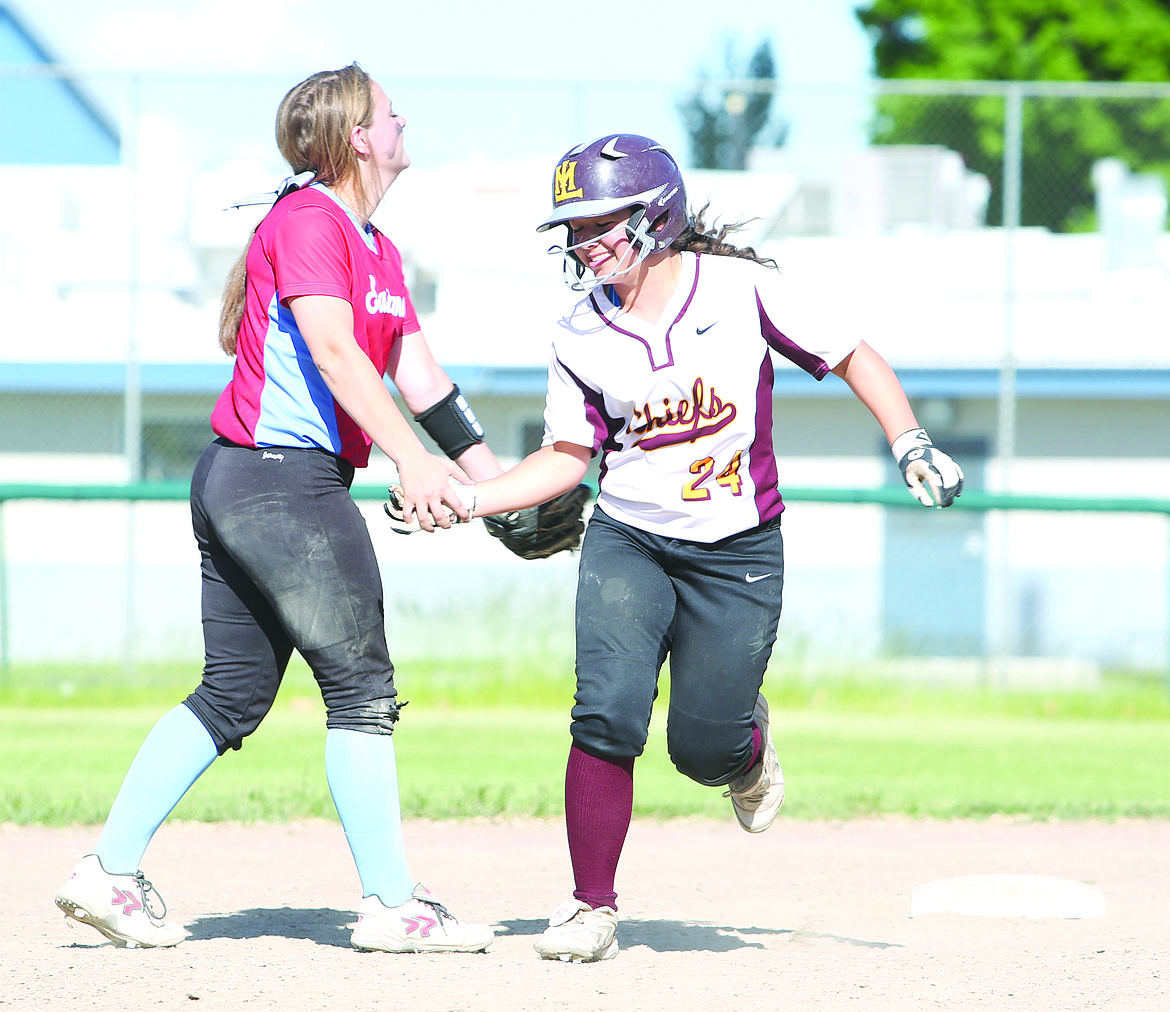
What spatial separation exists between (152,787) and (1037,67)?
26.4 meters

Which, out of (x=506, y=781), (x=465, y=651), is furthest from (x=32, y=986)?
(x=465, y=651)

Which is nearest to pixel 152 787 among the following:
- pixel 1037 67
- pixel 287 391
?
pixel 287 391

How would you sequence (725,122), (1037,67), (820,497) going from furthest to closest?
(1037,67) → (725,122) → (820,497)

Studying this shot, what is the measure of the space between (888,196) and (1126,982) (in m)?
11.5

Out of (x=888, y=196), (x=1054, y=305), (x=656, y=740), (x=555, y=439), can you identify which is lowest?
(x=656, y=740)

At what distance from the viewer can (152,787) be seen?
349 cm

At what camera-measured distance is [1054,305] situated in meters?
13.4

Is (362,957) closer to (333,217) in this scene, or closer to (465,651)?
(333,217)

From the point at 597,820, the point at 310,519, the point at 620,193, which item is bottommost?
the point at 597,820

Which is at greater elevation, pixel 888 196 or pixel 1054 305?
pixel 888 196

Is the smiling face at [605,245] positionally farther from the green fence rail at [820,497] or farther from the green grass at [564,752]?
the green fence rail at [820,497]

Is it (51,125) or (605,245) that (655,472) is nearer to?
(605,245)

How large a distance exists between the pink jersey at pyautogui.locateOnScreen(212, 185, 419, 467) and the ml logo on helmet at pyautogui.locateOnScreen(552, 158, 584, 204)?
48 cm

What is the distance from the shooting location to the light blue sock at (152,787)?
3.47 meters
